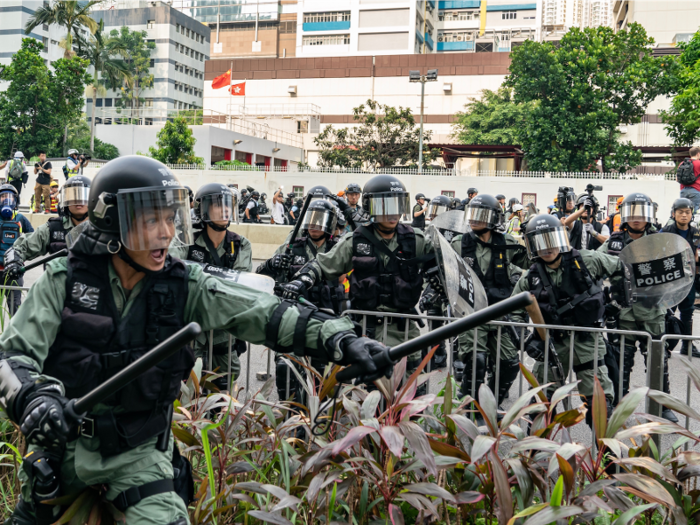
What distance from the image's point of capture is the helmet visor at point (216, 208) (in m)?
5.51

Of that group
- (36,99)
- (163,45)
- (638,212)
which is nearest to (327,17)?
(163,45)

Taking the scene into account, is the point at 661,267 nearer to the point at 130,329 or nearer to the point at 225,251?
the point at 225,251

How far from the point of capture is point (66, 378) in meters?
2.36

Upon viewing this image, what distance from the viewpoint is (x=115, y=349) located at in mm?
2406

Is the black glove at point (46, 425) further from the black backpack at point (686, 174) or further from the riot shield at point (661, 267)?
the black backpack at point (686, 174)

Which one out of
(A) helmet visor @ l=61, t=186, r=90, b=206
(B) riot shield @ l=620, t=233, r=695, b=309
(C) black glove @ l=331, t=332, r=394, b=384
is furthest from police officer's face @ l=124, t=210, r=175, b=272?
(B) riot shield @ l=620, t=233, r=695, b=309

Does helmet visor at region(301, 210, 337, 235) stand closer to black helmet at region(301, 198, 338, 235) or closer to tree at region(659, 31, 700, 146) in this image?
black helmet at region(301, 198, 338, 235)

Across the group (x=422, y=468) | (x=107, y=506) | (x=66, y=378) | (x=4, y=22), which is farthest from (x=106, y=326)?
(x=4, y=22)

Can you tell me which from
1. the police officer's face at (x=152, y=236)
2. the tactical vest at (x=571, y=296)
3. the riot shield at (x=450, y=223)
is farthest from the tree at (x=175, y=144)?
the police officer's face at (x=152, y=236)

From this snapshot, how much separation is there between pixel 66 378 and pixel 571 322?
3802 mm

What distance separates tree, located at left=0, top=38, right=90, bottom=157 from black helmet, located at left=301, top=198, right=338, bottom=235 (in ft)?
120

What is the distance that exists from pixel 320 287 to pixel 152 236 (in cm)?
363

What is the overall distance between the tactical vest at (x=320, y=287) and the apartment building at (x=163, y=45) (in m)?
78.4

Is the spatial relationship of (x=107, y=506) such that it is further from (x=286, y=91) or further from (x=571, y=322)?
(x=286, y=91)
